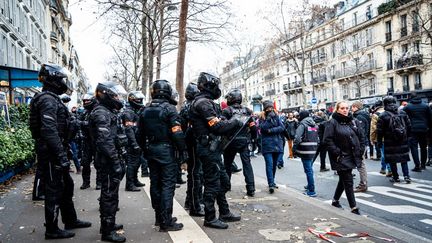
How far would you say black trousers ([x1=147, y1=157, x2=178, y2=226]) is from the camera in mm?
5102

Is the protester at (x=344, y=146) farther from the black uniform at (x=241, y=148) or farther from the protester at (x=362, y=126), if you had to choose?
the black uniform at (x=241, y=148)

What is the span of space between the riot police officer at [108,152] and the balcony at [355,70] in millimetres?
42798

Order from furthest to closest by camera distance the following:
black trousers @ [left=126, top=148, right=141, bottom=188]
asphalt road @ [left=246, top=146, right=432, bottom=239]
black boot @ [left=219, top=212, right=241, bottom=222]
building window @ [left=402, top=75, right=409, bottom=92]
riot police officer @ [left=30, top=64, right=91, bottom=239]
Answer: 1. building window @ [left=402, top=75, right=409, bottom=92]
2. black trousers @ [left=126, top=148, right=141, bottom=188]
3. asphalt road @ [left=246, top=146, right=432, bottom=239]
4. black boot @ [left=219, top=212, right=241, bottom=222]
5. riot police officer @ [left=30, top=64, right=91, bottom=239]

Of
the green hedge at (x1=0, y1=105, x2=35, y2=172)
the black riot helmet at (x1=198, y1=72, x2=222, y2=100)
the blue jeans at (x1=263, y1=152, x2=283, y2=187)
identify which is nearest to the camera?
the black riot helmet at (x1=198, y1=72, x2=222, y2=100)

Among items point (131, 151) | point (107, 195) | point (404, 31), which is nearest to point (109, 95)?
point (107, 195)

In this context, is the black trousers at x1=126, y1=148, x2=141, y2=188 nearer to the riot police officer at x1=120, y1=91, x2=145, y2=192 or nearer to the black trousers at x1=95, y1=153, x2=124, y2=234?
the riot police officer at x1=120, y1=91, x2=145, y2=192

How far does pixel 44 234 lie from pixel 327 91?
187 feet

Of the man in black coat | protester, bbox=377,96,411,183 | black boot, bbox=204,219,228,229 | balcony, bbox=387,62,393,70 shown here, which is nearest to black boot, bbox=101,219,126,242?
black boot, bbox=204,219,228,229

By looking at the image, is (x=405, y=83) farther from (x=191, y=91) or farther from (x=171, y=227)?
(x=171, y=227)

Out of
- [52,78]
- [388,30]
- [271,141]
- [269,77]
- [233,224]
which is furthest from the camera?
[269,77]

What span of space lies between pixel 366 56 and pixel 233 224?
47999mm

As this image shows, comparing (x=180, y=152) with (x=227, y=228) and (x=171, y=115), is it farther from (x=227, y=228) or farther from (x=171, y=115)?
(x=227, y=228)

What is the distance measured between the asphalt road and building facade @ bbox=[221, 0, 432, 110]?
2328 cm

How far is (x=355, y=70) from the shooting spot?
50312 millimetres
